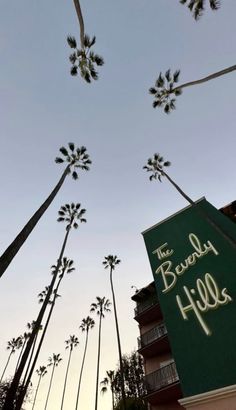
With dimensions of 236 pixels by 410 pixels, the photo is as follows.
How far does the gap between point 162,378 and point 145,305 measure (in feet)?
24.3

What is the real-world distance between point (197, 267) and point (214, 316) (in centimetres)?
352

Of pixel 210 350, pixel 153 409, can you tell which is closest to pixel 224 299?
pixel 210 350

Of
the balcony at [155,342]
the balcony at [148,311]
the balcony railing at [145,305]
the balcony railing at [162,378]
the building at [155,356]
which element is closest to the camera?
the balcony railing at [162,378]

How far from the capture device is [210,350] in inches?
567

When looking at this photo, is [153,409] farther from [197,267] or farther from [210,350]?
[197,267]

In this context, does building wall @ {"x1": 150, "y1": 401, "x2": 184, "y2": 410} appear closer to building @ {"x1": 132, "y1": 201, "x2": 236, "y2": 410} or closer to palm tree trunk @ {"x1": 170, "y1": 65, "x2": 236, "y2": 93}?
building @ {"x1": 132, "y1": 201, "x2": 236, "y2": 410}

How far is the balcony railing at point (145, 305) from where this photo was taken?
→ 2591cm

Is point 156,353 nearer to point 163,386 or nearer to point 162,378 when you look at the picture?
point 162,378

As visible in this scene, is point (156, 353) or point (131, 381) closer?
point (156, 353)

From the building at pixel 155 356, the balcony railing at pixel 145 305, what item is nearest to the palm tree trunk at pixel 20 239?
the building at pixel 155 356

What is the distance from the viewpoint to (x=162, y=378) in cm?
1991

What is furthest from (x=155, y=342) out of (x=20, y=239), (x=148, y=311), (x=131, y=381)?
(x=131, y=381)

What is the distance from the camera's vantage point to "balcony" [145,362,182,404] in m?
18.8

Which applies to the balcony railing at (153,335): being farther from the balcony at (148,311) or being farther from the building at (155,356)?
the balcony at (148,311)
